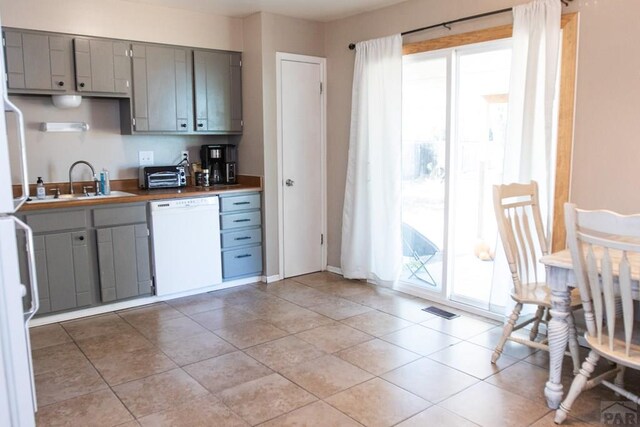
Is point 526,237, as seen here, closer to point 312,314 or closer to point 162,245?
point 312,314

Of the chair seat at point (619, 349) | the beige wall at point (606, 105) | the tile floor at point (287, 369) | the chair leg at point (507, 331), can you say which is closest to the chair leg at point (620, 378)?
the tile floor at point (287, 369)

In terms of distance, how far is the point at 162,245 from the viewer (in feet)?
14.1

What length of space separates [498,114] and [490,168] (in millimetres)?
410

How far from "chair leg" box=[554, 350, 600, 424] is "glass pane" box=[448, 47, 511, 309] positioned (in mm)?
1446

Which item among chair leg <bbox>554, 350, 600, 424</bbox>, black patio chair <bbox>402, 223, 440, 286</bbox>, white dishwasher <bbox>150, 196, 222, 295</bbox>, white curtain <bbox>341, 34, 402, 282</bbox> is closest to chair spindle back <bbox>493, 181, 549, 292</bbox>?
chair leg <bbox>554, 350, 600, 424</bbox>

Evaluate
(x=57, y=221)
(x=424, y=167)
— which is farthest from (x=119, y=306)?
(x=424, y=167)

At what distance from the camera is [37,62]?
3.86m

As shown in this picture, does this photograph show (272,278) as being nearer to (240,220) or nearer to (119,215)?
(240,220)

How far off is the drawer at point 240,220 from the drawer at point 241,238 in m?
0.06

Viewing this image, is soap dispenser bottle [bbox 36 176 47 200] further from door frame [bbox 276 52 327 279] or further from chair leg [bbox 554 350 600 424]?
chair leg [bbox 554 350 600 424]

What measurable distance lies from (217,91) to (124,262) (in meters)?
1.84

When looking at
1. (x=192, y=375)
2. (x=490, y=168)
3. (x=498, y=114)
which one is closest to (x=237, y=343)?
(x=192, y=375)

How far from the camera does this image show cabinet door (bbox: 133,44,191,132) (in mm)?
4355

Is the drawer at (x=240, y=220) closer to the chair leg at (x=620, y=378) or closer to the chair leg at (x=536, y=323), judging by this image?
the chair leg at (x=536, y=323)
